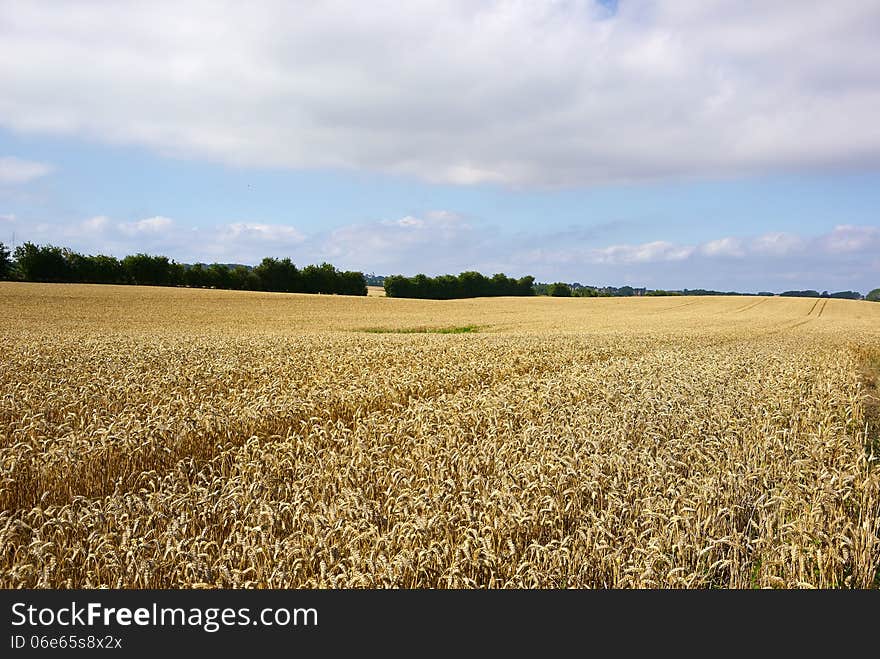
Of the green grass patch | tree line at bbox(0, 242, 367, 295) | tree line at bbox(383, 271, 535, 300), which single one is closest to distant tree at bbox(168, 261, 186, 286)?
tree line at bbox(0, 242, 367, 295)

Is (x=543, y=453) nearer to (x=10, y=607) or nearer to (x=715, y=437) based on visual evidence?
(x=715, y=437)

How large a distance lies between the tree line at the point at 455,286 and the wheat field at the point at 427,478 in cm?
8447

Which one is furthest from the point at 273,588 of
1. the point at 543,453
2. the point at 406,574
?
the point at 543,453

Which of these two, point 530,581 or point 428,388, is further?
point 428,388

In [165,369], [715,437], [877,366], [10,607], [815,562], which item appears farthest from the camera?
[877,366]

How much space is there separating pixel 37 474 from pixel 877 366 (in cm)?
2409

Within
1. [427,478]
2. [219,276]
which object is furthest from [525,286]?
[427,478]

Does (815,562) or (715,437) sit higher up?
(715,437)

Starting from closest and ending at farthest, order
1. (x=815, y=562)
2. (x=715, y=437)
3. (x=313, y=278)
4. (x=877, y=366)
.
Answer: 1. (x=815, y=562)
2. (x=715, y=437)
3. (x=877, y=366)
4. (x=313, y=278)

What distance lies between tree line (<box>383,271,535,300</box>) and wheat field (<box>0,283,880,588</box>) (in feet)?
277

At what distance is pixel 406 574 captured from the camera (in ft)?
13.3

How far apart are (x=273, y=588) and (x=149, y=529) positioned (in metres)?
1.64

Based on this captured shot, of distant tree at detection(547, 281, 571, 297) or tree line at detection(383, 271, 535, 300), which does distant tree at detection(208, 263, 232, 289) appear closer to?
tree line at detection(383, 271, 535, 300)

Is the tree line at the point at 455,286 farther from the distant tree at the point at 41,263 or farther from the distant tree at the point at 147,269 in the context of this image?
the distant tree at the point at 41,263
